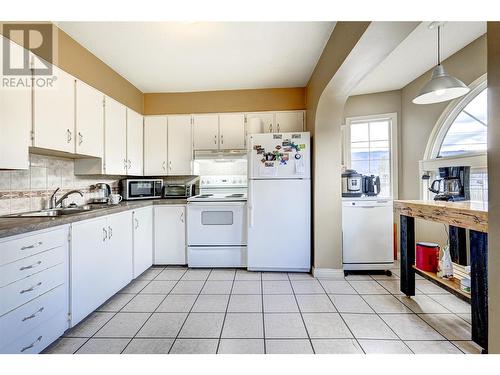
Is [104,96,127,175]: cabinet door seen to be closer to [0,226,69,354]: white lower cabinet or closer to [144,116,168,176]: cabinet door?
[144,116,168,176]: cabinet door

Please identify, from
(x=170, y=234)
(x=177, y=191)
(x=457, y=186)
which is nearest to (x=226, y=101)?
(x=177, y=191)

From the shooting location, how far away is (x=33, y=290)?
4.60 feet

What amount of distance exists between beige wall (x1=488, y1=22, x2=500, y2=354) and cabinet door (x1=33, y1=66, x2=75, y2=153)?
2.53 m

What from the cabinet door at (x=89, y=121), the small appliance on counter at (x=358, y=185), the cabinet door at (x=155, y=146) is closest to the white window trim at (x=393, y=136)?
the small appliance on counter at (x=358, y=185)

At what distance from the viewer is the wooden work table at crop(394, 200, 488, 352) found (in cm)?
147

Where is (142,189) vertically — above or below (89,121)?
below

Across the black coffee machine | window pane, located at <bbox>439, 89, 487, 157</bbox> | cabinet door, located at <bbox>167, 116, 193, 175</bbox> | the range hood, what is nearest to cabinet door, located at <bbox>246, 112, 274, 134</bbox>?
the range hood

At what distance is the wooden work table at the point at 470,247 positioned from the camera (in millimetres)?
1466

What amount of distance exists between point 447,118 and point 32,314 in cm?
425

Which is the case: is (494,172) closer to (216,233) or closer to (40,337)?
(40,337)

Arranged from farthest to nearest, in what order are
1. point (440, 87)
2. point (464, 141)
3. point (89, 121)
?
1. point (464, 141)
2. point (89, 121)
3. point (440, 87)

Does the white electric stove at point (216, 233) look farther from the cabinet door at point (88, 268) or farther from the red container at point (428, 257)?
the red container at point (428, 257)

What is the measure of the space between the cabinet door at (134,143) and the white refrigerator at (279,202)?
1.56 m
